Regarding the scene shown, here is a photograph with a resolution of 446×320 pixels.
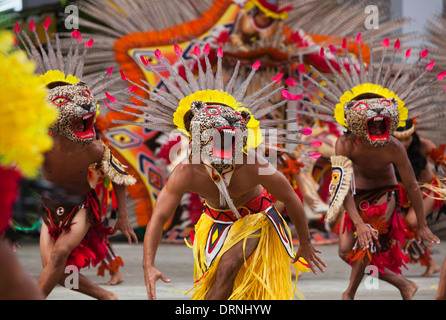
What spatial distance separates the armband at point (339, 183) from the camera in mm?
A: 4141

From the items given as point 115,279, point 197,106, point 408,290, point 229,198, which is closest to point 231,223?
point 229,198

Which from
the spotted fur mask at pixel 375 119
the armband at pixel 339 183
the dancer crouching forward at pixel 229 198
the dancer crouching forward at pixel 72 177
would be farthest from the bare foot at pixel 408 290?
the dancer crouching forward at pixel 72 177

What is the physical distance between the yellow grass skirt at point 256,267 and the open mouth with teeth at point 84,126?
0.95 meters

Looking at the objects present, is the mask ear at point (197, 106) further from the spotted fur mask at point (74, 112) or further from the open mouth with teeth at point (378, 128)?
the open mouth with teeth at point (378, 128)

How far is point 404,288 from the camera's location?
4.46m

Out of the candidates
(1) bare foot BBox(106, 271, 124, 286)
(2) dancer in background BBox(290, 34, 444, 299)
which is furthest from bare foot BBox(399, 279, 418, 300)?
(1) bare foot BBox(106, 271, 124, 286)

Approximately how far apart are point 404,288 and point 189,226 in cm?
355

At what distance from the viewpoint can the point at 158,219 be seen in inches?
120

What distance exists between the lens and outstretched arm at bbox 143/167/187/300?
287 cm

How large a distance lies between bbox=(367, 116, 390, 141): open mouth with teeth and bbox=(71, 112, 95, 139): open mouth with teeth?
1.57 metres

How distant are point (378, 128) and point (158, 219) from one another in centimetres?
167

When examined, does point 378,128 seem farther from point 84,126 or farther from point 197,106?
point 84,126

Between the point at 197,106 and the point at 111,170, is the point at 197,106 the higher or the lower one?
the higher one

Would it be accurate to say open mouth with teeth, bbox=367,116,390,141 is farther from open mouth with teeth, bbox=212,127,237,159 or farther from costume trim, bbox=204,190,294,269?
open mouth with teeth, bbox=212,127,237,159
